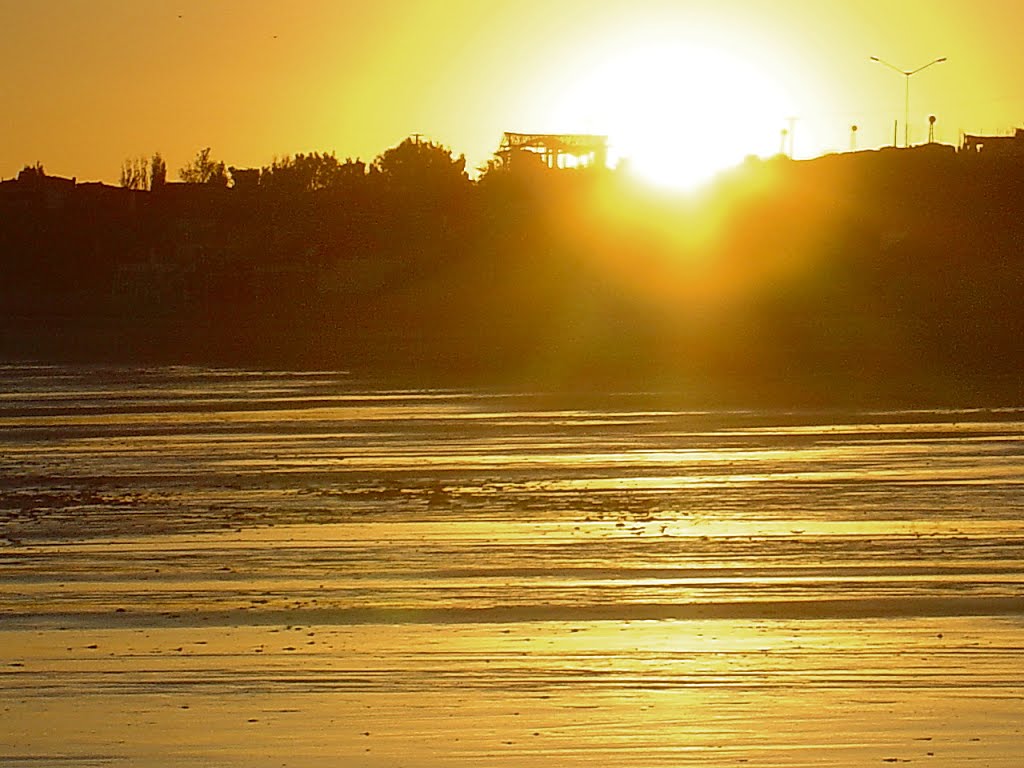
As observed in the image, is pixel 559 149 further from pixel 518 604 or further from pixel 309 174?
pixel 518 604

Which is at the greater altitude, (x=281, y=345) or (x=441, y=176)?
(x=441, y=176)

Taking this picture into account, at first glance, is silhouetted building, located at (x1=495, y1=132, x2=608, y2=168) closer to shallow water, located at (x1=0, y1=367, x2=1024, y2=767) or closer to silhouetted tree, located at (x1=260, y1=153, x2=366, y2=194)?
silhouetted tree, located at (x1=260, y1=153, x2=366, y2=194)

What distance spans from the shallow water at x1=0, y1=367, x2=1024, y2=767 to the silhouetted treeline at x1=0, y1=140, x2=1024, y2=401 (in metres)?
12.0

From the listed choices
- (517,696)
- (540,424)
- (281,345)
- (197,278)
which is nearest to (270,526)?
(517,696)

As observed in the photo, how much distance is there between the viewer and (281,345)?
159 feet

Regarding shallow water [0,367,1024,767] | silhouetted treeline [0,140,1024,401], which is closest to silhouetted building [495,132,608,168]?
silhouetted treeline [0,140,1024,401]

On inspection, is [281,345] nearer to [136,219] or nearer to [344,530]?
[344,530]

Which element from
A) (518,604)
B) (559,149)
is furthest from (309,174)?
(518,604)

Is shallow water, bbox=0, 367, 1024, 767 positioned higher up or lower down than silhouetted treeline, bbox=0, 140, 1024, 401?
lower down

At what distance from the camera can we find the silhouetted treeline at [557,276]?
130 feet

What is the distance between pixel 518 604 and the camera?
11453mm

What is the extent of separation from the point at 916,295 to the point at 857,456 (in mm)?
32082

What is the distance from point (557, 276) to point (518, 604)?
48.0 metres

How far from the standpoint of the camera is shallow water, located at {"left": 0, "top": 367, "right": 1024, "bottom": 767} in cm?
853
